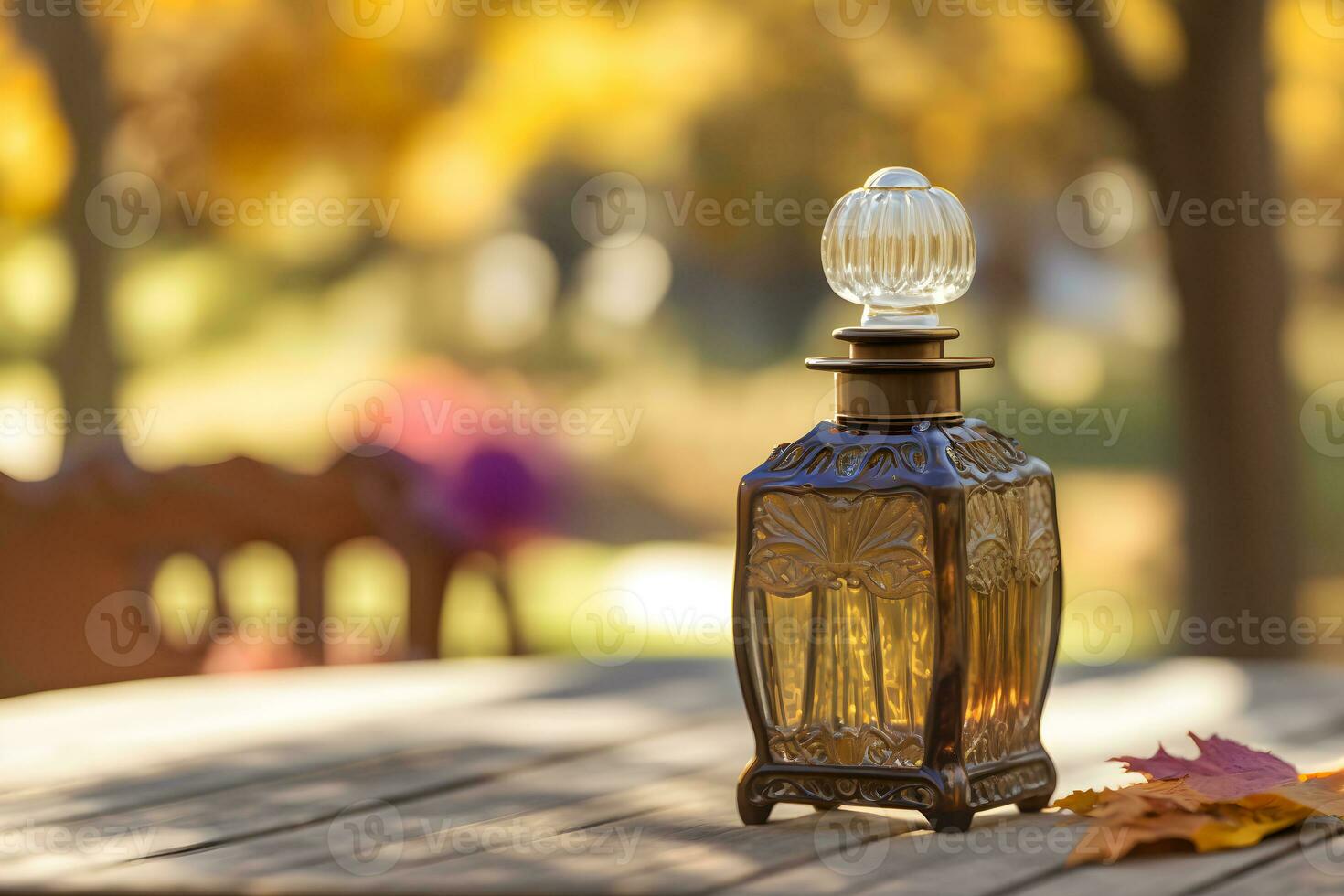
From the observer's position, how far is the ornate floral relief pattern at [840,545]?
1238 millimetres

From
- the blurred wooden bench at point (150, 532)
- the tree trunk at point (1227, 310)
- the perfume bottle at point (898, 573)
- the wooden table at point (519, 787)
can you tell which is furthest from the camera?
the tree trunk at point (1227, 310)

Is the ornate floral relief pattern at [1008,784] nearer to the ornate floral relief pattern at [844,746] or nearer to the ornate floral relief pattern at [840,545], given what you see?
the ornate floral relief pattern at [844,746]

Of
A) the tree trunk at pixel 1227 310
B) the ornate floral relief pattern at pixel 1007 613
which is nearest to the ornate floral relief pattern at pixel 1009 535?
the ornate floral relief pattern at pixel 1007 613

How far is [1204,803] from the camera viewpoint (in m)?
1.22

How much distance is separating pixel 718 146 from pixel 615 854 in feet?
14.9

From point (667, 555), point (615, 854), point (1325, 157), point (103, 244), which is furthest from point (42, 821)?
point (667, 555)

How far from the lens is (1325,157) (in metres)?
4.98

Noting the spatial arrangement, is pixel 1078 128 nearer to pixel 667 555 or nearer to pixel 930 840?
pixel 667 555

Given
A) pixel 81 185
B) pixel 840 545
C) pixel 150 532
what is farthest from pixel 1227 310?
pixel 81 185

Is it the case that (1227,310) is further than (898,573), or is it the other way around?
(1227,310)

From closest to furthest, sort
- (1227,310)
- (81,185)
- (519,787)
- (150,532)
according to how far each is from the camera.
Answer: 1. (519,787)
2. (150,532)
3. (1227,310)
4. (81,185)

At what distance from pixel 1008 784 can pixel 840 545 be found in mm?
234

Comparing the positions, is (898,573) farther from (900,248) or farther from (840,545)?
(900,248)

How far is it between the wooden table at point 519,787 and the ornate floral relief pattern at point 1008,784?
2 cm
